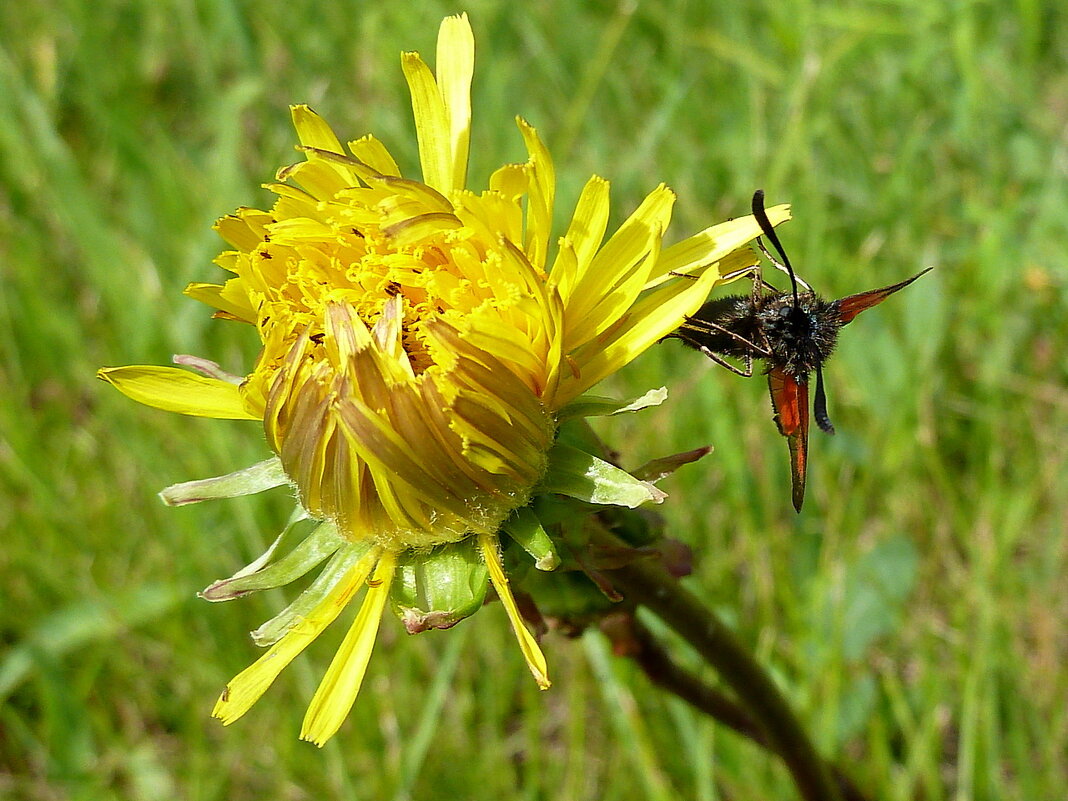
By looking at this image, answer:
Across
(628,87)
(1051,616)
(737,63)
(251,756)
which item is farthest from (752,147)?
(251,756)

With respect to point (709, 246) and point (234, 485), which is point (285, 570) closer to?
point (234, 485)

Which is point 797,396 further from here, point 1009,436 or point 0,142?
point 0,142

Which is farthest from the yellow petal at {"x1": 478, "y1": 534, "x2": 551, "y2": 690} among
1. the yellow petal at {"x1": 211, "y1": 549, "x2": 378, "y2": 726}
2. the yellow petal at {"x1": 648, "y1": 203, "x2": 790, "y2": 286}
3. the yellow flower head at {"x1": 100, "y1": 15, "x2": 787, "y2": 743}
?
the yellow petal at {"x1": 648, "y1": 203, "x2": 790, "y2": 286}

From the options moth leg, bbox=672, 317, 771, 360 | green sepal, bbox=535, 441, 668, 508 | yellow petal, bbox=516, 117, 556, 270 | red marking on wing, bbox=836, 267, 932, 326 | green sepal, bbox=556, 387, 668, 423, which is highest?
yellow petal, bbox=516, 117, 556, 270

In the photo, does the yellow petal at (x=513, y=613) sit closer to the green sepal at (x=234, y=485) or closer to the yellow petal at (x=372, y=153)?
the green sepal at (x=234, y=485)

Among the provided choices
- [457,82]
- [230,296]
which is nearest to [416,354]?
[230,296]

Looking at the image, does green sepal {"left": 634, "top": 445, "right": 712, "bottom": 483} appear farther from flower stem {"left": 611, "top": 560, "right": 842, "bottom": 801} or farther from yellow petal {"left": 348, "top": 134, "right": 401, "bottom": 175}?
yellow petal {"left": 348, "top": 134, "right": 401, "bottom": 175}
